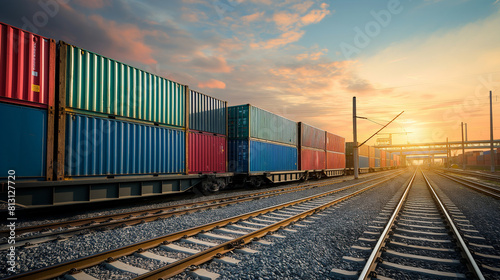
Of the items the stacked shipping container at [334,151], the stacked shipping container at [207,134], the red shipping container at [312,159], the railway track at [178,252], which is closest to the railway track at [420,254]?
the railway track at [178,252]

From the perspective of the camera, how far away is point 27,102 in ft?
24.1

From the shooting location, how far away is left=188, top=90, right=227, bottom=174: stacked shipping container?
13.1 meters

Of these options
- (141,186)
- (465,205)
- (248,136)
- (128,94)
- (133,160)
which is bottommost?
(465,205)

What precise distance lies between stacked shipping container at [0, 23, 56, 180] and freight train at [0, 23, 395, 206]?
23mm

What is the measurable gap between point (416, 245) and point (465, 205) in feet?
28.4

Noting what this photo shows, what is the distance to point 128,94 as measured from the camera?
10.2 meters

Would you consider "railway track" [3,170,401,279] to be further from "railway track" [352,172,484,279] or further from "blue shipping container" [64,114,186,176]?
"blue shipping container" [64,114,186,176]

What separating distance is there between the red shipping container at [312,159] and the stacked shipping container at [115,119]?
1366cm

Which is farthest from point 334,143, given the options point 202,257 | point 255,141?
point 202,257

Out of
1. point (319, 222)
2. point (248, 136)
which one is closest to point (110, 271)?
point (319, 222)

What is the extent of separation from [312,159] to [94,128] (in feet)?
66.0

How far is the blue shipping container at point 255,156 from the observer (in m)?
16.3

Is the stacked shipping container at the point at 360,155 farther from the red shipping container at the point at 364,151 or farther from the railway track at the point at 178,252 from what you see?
the railway track at the point at 178,252

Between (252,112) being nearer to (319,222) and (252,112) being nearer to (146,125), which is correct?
(146,125)
